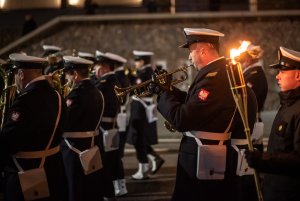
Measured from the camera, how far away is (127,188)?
9289mm

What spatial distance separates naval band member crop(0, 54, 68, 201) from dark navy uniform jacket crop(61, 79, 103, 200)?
3.83ft

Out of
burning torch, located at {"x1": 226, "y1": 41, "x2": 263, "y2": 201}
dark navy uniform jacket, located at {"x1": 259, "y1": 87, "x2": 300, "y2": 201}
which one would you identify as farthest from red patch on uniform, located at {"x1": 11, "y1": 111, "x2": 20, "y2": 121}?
dark navy uniform jacket, located at {"x1": 259, "y1": 87, "x2": 300, "y2": 201}

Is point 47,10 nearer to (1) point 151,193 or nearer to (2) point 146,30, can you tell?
(2) point 146,30

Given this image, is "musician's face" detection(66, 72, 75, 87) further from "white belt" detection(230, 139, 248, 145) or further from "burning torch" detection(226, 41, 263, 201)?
"burning torch" detection(226, 41, 263, 201)

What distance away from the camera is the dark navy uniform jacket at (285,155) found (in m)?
4.01

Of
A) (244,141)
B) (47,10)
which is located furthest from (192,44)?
(47,10)

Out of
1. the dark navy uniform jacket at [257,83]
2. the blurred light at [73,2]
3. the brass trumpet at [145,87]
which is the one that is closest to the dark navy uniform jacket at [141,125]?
the dark navy uniform jacket at [257,83]

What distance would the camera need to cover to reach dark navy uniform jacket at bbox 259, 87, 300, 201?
13.1 feet

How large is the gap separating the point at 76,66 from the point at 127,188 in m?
3.03

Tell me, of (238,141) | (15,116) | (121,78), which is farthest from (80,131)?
(121,78)

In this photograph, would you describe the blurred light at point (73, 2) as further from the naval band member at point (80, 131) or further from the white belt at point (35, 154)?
the white belt at point (35, 154)

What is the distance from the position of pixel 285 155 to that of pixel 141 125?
645 cm

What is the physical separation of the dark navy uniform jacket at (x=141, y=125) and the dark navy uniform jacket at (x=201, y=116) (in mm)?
5002

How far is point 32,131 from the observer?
16.7 ft
